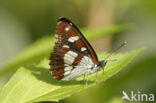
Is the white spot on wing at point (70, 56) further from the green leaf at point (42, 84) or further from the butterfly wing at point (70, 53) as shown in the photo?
the green leaf at point (42, 84)

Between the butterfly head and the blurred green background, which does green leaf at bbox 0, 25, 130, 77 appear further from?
the butterfly head

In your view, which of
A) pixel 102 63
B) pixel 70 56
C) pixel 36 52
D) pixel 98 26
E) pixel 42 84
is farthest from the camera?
pixel 98 26

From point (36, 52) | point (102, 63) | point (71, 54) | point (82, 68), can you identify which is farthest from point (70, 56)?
point (36, 52)

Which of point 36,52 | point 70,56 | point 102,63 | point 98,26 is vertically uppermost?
point 98,26

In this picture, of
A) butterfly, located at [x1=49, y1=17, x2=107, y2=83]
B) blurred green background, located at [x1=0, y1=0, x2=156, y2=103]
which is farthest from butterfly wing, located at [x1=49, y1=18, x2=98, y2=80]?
blurred green background, located at [x1=0, y1=0, x2=156, y2=103]

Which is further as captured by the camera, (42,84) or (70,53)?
(70,53)

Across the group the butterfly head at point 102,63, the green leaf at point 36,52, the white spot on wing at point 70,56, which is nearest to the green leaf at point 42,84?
the butterfly head at point 102,63

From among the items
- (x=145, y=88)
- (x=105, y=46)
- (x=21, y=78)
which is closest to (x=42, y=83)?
(x=21, y=78)

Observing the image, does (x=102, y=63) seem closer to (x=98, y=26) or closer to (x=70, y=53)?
(x=70, y=53)

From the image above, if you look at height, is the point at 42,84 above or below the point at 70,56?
below
